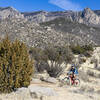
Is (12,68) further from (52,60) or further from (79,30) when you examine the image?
(79,30)

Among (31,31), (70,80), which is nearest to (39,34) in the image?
(31,31)

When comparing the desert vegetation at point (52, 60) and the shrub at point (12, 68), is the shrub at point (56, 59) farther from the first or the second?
the shrub at point (12, 68)

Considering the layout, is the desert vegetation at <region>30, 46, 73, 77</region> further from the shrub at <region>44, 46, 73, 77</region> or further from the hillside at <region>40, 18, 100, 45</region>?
the hillside at <region>40, 18, 100, 45</region>

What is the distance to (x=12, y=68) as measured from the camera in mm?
8008

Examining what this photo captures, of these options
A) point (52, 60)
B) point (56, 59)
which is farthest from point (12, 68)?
point (56, 59)

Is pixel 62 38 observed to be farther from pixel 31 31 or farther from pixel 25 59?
pixel 25 59

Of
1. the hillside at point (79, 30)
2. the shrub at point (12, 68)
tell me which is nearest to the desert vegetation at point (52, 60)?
the shrub at point (12, 68)

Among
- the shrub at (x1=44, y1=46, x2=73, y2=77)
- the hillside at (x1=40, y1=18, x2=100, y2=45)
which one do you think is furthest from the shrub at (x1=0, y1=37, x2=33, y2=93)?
the hillside at (x1=40, y1=18, x2=100, y2=45)

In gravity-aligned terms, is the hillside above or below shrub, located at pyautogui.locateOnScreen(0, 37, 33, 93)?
above

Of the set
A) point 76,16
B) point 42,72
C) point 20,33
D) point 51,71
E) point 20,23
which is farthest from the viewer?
point 76,16

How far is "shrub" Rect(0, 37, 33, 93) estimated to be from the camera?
8016 mm

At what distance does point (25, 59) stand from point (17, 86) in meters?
1.11

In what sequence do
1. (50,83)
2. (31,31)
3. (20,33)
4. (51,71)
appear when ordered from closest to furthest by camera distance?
1. (50,83)
2. (51,71)
3. (20,33)
4. (31,31)

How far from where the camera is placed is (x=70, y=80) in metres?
11.4
